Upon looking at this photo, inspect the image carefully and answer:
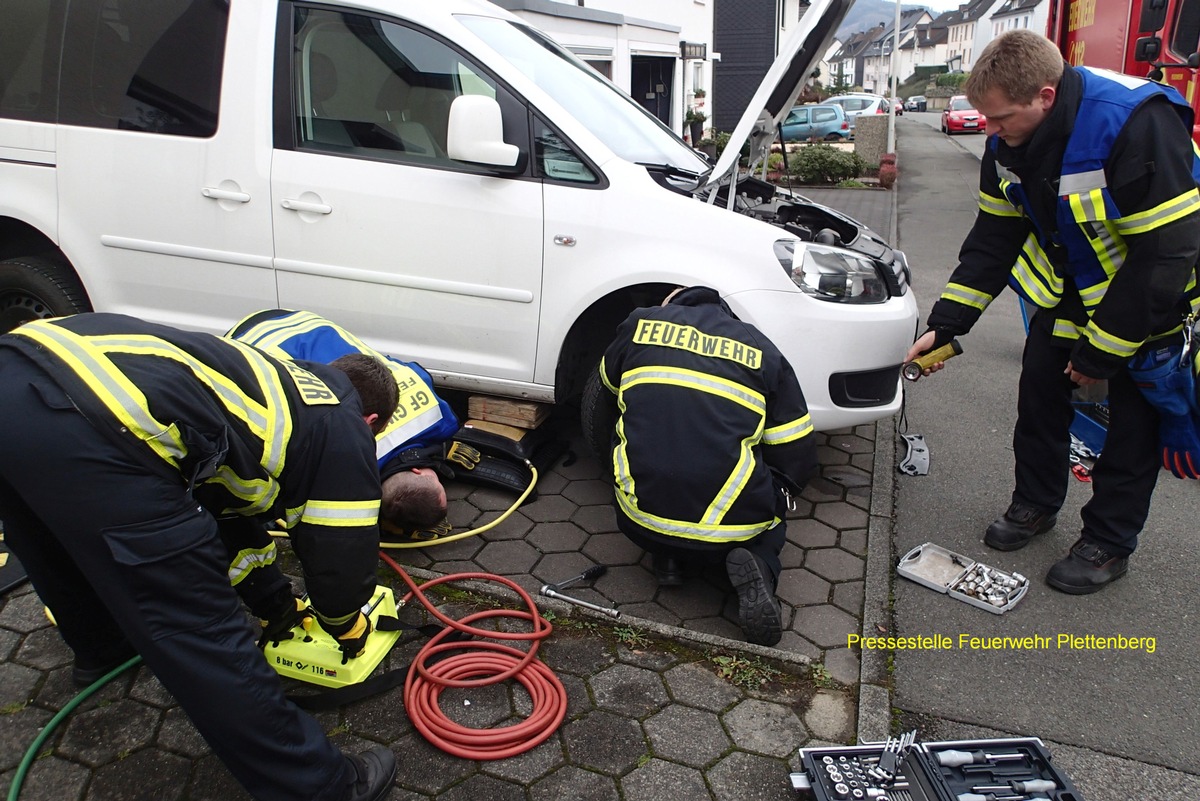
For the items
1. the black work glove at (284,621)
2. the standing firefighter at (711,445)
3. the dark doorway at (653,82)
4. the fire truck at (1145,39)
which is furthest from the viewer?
the dark doorway at (653,82)

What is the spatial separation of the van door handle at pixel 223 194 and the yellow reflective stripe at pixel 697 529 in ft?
7.21

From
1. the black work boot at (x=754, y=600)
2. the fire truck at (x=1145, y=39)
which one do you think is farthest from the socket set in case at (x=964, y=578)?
the fire truck at (x=1145, y=39)

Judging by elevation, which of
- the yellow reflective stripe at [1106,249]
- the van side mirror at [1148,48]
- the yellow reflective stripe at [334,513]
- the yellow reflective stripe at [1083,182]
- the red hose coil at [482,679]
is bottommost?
the red hose coil at [482,679]

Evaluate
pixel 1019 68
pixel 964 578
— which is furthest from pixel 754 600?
pixel 1019 68

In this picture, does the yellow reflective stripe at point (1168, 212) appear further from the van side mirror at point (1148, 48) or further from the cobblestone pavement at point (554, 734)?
the van side mirror at point (1148, 48)

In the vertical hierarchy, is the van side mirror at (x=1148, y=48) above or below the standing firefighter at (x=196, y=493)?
above

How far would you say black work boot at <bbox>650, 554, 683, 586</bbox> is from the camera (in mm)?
3193

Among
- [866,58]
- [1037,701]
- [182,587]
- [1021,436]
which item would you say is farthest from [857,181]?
[866,58]

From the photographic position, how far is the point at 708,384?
9.70 feet

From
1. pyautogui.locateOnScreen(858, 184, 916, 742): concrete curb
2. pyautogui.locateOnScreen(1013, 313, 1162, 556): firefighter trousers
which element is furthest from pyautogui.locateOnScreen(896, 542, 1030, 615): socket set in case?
pyautogui.locateOnScreen(1013, 313, 1162, 556): firefighter trousers

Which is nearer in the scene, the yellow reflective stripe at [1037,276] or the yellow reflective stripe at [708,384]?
the yellow reflective stripe at [708,384]

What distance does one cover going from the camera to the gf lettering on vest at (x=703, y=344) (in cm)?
299

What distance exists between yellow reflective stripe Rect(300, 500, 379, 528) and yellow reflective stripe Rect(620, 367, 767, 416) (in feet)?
3.93

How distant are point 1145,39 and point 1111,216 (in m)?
4.20
